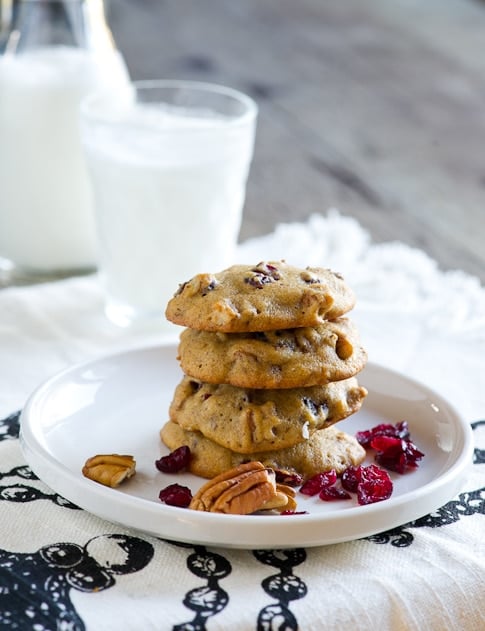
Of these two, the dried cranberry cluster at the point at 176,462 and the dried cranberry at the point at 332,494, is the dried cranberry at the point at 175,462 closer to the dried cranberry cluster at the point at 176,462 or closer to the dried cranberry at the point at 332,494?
the dried cranberry cluster at the point at 176,462

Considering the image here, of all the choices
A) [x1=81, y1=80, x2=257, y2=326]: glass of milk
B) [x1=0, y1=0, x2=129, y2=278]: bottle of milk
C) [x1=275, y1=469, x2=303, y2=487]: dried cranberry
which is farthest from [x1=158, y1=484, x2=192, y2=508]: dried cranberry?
[x1=0, y1=0, x2=129, y2=278]: bottle of milk

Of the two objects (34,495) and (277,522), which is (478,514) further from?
(34,495)

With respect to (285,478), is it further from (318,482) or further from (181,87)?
(181,87)

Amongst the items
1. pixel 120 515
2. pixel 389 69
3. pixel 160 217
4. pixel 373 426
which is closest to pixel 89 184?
pixel 160 217

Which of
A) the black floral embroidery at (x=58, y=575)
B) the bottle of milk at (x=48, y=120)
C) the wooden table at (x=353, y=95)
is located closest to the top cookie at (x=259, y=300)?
the black floral embroidery at (x=58, y=575)

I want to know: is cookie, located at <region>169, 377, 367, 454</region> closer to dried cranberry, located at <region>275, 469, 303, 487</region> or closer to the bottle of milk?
dried cranberry, located at <region>275, 469, 303, 487</region>

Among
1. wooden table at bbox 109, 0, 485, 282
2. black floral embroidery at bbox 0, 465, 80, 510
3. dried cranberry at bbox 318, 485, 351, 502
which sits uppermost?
dried cranberry at bbox 318, 485, 351, 502
